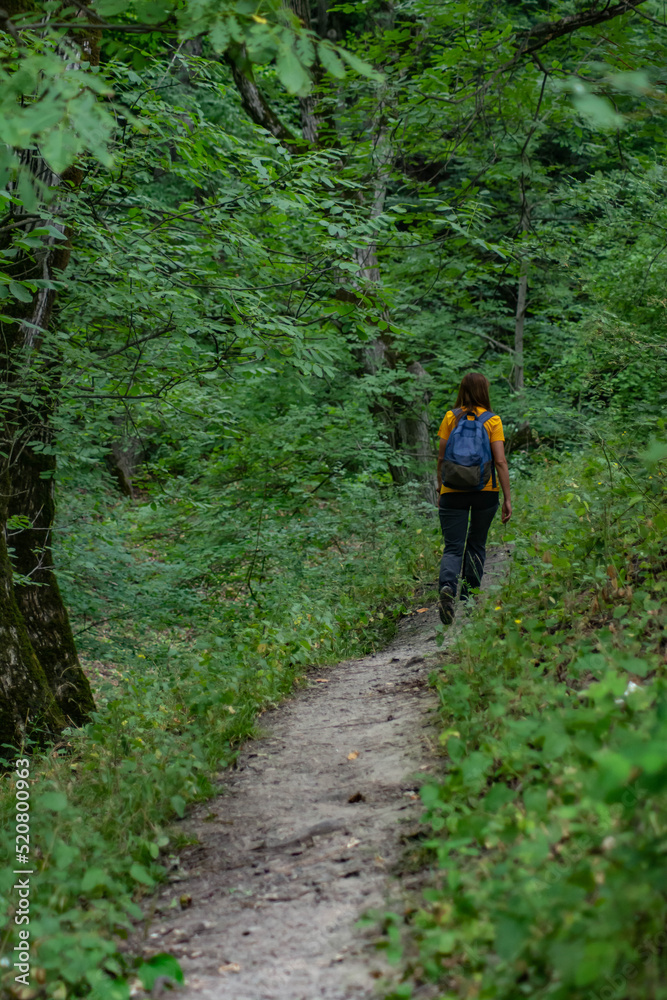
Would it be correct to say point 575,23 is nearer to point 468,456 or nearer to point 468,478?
point 468,456

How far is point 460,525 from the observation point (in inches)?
236

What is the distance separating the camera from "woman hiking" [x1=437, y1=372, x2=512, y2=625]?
575 centimetres

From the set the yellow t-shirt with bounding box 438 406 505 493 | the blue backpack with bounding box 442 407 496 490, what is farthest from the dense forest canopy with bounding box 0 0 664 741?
the blue backpack with bounding box 442 407 496 490

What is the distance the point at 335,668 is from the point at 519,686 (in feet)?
9.56

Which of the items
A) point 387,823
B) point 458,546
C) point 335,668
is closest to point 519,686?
point 387,823

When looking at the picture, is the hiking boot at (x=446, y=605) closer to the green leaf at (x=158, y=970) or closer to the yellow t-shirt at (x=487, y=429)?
the yellow t-shirt at (x=487, y=429)

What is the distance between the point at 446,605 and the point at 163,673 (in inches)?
105

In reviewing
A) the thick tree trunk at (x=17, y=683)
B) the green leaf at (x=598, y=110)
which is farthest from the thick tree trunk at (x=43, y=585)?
the green leaf at (x=598, y=110)

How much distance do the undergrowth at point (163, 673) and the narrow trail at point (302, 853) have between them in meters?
0.18

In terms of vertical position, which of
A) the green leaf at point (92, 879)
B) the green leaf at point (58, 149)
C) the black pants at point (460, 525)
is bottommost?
the green leaf at point (92, 879)

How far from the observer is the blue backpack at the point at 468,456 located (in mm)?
5715

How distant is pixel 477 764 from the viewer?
101 inches

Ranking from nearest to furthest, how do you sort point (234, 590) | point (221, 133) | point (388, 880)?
1. point (388, 880)
2. point (221, 133)
3. point (234, 590)

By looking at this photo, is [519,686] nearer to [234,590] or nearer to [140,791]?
[140,791]
